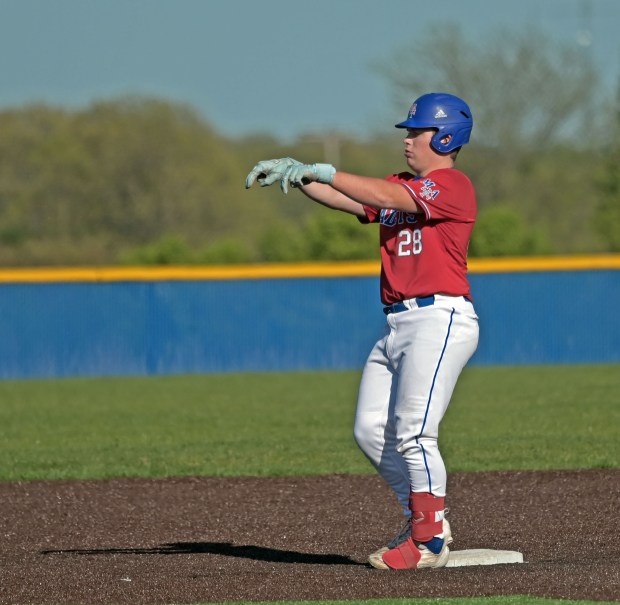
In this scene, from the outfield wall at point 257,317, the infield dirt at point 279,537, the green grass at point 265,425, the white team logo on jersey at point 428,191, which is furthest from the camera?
the outfield wall at point 257,317

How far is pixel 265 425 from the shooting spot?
1323 centimetres

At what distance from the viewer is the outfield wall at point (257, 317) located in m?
21.7

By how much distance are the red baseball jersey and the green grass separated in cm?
407

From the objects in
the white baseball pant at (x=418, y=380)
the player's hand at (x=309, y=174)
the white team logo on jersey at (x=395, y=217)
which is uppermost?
the player's hand at (x=309, y=174)

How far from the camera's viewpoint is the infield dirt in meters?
5.20

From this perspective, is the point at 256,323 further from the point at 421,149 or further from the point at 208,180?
the point at 208,180

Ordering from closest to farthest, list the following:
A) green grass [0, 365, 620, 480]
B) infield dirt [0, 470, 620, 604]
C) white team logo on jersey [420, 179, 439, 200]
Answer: infield dirt [0, 470, 620, 604]
white team logo on jersey [420, 179, 439, 200]
green grass [0, 365, 620, 480]

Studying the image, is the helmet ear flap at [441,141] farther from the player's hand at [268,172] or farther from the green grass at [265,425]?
the green grass at [265,425]

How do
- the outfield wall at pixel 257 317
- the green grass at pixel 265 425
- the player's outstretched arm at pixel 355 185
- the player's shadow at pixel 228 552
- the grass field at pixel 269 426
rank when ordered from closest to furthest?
1. the player's outstretched arm at pixel 355 185
2. the player's shadow at pixel 228 552
3. the grass field at pixel 269 426
4. the green grass at pixel 265 425
5. the outfield wall at pixel 257 317

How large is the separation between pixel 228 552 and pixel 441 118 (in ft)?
7.75

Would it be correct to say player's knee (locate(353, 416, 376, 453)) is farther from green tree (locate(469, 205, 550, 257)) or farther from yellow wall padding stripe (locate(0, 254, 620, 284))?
green tree (locate(469, 205, 550, 257))

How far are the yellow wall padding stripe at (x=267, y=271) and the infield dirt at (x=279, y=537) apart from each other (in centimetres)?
1276

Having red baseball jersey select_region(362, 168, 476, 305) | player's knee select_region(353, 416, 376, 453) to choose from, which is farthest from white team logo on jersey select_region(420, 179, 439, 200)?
player's knee select_region(353, 416, 376, 453)

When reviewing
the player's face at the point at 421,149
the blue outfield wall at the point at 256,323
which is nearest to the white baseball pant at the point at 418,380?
the player's face at the point at 421,149
